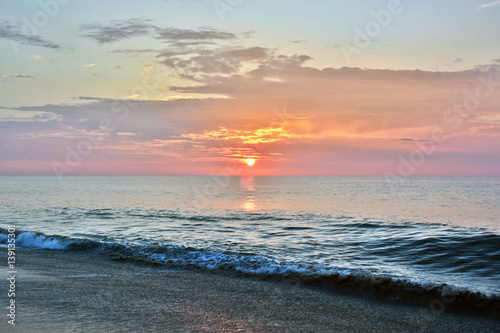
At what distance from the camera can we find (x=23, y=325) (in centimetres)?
715

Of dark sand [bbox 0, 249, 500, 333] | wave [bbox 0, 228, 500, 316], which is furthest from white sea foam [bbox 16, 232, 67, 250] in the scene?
dark sand [bbox 0, 249, 500, 333]

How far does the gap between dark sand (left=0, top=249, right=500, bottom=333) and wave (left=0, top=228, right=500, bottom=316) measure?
2.51 ft

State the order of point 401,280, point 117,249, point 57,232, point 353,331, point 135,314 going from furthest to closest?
point 57,232
point 117,249
point 401,280
point 135,314
point 353,331

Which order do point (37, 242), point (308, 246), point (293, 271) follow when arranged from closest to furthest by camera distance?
point (293, 271) → point (308, 246) → point (37, 242)

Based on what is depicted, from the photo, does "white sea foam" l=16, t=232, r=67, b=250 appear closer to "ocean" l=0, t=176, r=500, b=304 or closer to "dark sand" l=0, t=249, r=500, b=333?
"ocean" l=0, t=176, r=500, b=304

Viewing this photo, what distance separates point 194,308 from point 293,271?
499cm

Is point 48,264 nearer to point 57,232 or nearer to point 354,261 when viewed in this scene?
point 57,232

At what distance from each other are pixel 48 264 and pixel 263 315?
9.61m

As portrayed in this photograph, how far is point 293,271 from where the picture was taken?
12.9 metres

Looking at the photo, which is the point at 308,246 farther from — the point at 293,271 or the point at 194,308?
the point at 194,308

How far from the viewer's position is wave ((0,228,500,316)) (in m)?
9.85

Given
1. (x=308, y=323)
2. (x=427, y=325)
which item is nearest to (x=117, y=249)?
(x=308, y=323)

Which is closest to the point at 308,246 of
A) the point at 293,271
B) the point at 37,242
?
the point at 293,271

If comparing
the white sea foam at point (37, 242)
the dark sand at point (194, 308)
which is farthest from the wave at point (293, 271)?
the dark sand at point (194, 308)
